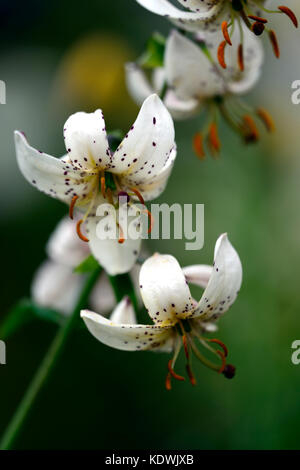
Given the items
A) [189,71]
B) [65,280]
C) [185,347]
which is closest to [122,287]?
[185,347]

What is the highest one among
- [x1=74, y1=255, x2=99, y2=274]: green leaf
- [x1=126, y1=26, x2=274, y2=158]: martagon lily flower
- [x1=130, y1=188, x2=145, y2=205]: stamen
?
[x1=126, y1=26, x2=274, y2=158]: martagon lily flower

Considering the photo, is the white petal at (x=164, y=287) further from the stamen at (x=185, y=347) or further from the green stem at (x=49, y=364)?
the green stem at (x=49, y=364)

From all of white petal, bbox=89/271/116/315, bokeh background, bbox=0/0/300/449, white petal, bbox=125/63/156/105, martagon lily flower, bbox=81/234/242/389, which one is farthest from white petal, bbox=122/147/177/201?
bokeh background, bbox=0/0/300/449

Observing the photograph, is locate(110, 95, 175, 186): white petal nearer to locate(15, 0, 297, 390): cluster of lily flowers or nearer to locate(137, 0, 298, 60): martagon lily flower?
locate(15, 0, 297, 390): cluster of lily flowers

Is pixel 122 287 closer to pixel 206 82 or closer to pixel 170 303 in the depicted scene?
pixel 170 303

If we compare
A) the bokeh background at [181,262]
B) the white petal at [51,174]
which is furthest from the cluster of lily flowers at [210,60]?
the bokeh background at [181,262]
